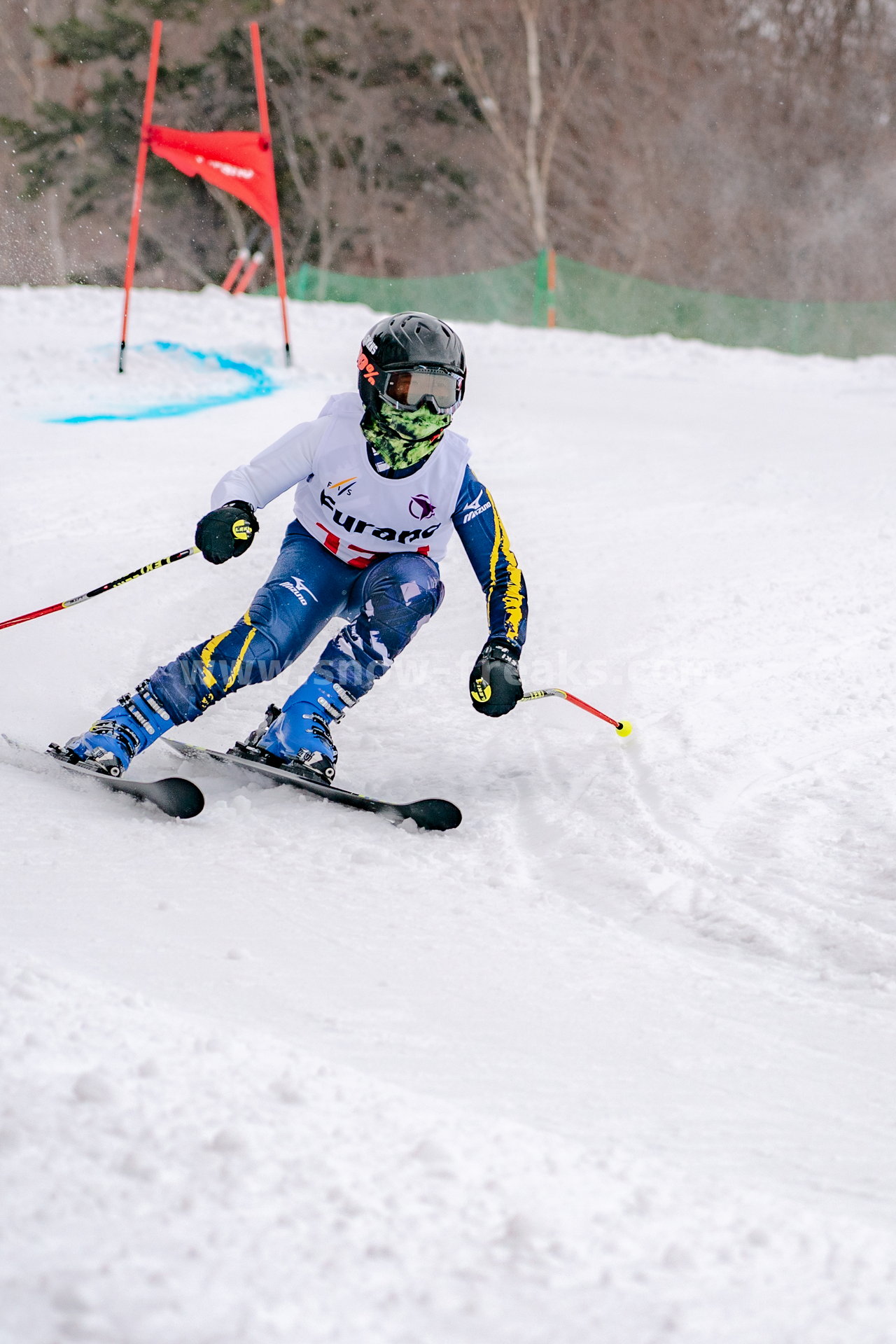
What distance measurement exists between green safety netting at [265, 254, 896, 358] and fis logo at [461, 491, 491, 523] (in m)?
13.0

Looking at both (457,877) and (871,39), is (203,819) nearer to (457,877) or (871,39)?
(457,877)

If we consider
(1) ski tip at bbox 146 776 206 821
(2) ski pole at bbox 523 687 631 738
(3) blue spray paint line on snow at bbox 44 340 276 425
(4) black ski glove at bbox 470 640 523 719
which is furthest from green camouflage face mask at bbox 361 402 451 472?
(3) blue spray paint line on snow at bbox 44 340 276 425

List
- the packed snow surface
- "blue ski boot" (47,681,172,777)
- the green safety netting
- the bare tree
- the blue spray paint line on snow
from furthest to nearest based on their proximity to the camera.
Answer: the bare tree < the green safety netting < the blue spray paint line on snow < "blue ski boot" (47,681,172,777) < the packed snow surface

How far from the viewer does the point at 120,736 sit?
3.05 metres

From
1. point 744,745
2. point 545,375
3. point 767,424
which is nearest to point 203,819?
point 744,745

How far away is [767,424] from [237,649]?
6.36 meters

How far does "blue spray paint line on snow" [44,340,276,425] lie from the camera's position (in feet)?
23.7

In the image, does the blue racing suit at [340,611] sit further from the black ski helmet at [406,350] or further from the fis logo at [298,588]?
the black ski helmet at [406,350]

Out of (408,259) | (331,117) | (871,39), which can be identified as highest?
(871,39)

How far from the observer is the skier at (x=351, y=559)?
10.2 feet

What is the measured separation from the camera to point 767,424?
8562 mm

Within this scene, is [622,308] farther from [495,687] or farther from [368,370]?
[495,687]

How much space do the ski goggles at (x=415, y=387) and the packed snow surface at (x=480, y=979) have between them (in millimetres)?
1031

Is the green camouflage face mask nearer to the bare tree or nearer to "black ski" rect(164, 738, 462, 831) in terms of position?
"black ski" rect(164, 738, 462, 831)
